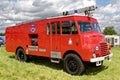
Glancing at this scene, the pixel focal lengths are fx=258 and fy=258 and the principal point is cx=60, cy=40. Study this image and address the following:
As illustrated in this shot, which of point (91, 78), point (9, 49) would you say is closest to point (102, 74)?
point (91, 78)

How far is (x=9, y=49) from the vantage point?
1683cm

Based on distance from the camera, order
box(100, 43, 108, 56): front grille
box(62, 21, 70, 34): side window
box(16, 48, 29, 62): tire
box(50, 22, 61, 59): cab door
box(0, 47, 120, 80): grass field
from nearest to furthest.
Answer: box(0, 47, 120, 80): grass field
box(100, 43, 108, 56): front grille
box(62, 21, 70, 34): side window
box(50, 22, 61, 59): cab door
box(16, 48, 29, 62): tire

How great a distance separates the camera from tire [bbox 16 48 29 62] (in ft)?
50.5

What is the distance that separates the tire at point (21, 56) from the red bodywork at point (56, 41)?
31cm

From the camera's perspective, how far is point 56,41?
12.9m

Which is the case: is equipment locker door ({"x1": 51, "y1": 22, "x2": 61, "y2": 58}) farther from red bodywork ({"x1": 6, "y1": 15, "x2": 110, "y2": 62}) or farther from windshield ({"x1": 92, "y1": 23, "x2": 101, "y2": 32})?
windshield ({"x1": 92, "y1": 23, "x2": 101, "y2": 32})

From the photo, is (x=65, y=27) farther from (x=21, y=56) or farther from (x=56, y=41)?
(x=21, y=56)

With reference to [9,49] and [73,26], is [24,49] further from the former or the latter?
[73,26]

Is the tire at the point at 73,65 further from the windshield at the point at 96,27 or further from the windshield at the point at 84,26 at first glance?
the windshield at the point at 96,27

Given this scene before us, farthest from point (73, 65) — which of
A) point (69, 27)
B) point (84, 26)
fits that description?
point (84, 26)

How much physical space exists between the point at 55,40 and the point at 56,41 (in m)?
0.09

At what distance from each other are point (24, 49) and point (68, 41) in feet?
13.2

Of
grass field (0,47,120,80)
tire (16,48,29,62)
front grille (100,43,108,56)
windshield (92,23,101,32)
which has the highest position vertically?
windshield (92,23,101,32)

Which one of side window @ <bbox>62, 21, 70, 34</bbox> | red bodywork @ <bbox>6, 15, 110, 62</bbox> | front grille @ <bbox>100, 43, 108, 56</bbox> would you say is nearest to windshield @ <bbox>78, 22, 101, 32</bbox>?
red bodywork @ <bbox>6, 15, 110, 62</bbox>
